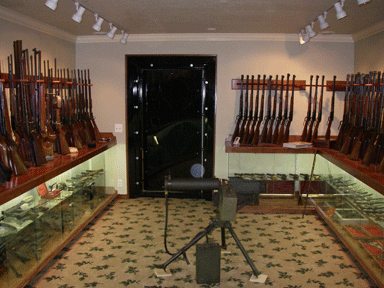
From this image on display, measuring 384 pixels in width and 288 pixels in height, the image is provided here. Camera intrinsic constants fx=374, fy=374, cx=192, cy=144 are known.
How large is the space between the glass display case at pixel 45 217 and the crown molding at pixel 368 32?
3.99 metres

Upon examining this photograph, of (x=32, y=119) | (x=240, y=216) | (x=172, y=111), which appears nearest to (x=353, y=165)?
(x=240, y=216)

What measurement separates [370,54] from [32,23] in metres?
4.45

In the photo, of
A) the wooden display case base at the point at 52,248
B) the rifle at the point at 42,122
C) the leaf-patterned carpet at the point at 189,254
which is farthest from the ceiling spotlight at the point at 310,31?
the wooden display case base at the point at 52,248

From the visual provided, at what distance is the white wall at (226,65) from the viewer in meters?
5.78

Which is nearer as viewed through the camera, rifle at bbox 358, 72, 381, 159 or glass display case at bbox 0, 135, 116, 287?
glass display case at bbox 0, 135, 116, 287

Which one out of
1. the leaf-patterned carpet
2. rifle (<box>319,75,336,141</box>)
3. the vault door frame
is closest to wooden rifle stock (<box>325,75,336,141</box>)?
rifle (<box>319,75,336,141</box>)

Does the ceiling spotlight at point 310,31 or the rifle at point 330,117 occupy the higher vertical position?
the ceiling spotlight at point 310,31

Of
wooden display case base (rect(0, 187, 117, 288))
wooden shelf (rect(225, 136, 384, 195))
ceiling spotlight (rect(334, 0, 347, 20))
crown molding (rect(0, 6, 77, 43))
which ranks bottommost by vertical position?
wooden display case base (rect(0, 187, 117, 288))

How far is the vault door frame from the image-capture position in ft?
19.4

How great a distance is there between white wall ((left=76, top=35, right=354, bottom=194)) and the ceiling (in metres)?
0.38

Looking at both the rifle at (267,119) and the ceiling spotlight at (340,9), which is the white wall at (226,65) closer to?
the rifle at (267,119)

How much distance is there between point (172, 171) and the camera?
20.4 ft

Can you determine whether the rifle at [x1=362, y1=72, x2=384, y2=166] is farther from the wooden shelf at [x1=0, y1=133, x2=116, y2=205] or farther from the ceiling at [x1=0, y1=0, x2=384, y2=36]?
the wooden shelf at [x1=0, y1=133, x2=116, y2=205]

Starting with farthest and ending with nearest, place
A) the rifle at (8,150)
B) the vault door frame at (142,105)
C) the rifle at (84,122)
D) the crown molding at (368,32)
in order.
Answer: the vault door frame at (142,105) → the rifle at (84,122) → the crown molding at (368,32) → the rifle at (8,150)
